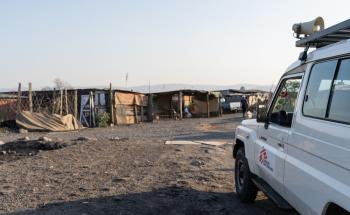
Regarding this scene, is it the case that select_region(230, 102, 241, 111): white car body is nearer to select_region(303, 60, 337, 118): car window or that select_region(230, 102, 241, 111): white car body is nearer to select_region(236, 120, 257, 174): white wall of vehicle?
select_region(236, 120, 257, 174): white wall of vehicle

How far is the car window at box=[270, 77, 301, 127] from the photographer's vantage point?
18.2 feet

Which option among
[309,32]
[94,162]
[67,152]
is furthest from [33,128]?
[309,32]

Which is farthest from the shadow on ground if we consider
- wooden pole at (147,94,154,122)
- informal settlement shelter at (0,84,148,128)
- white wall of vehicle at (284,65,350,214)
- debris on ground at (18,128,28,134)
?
wooden pole at (147,94,154,122)

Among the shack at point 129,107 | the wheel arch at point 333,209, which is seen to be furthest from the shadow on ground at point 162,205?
the shack at point 129,107

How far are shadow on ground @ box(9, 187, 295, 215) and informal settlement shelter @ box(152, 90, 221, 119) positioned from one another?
108ft

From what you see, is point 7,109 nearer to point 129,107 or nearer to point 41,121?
point 41,121

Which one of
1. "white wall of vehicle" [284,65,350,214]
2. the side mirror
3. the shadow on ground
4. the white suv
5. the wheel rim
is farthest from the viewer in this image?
the wheel rim

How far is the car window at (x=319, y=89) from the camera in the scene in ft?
15.1

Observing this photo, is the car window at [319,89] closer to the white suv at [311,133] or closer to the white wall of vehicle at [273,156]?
the white suv at [311,133]

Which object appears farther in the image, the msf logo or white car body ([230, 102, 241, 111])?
white car body ([230, 102, 241, 111])

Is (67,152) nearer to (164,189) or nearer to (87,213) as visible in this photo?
(164,189)

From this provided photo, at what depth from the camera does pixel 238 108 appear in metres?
52.3

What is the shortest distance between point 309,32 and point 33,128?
22536mm

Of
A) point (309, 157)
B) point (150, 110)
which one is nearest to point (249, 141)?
point (309, 157)
